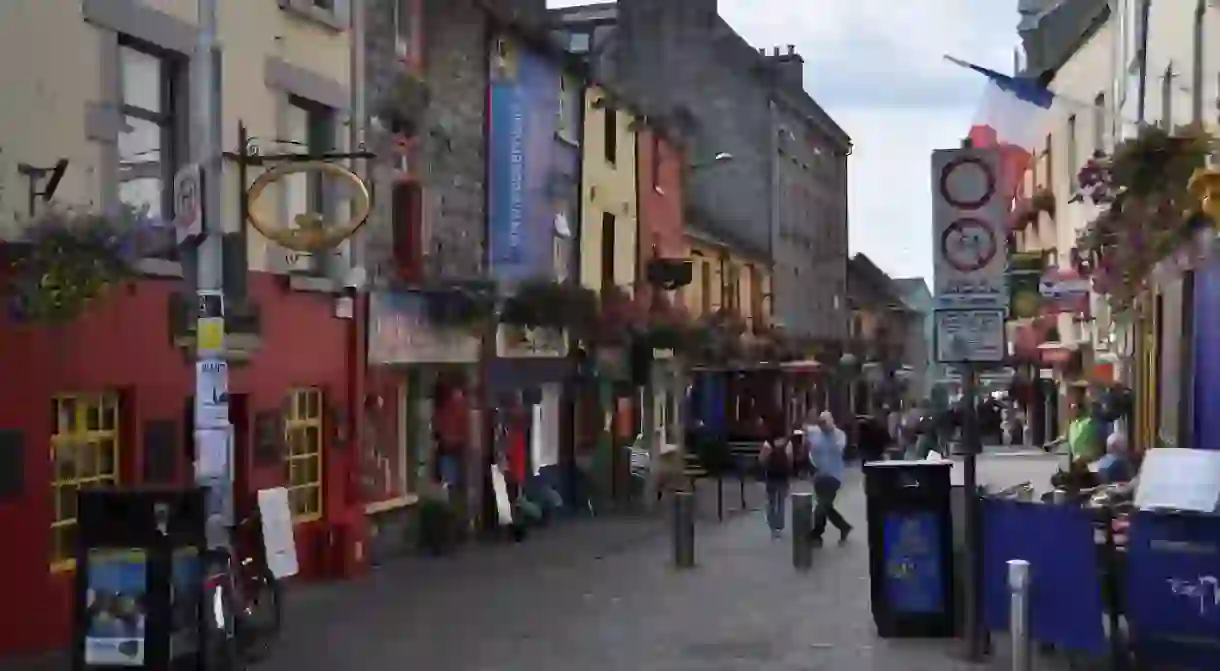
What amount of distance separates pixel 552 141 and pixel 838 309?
3808 centimetres

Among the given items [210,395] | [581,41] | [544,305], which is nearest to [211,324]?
[210,395]

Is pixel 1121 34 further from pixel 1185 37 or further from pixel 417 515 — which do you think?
pixel 417 515

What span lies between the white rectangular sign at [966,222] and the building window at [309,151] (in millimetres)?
8043

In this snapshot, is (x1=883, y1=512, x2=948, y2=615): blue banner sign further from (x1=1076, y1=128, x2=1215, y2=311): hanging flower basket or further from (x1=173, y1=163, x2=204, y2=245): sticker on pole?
(x1=173, y1=163, x2=204, y2=245): sticker on pole

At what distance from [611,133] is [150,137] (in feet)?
57.3

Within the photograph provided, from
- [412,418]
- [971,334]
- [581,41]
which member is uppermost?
[581,41]

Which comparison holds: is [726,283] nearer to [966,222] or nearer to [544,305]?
[544,305]

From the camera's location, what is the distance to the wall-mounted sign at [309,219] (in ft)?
47.6

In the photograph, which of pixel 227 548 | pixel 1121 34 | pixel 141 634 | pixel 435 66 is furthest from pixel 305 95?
pixel 1121 34

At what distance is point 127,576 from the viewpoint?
35.5 ft

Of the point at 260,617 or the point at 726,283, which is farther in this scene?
the point at 726,283

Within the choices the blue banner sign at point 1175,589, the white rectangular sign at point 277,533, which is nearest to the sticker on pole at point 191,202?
the white rectangular sign at point 277,533

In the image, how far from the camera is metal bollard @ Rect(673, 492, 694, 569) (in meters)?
19.8

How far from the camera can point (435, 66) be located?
2292cm
